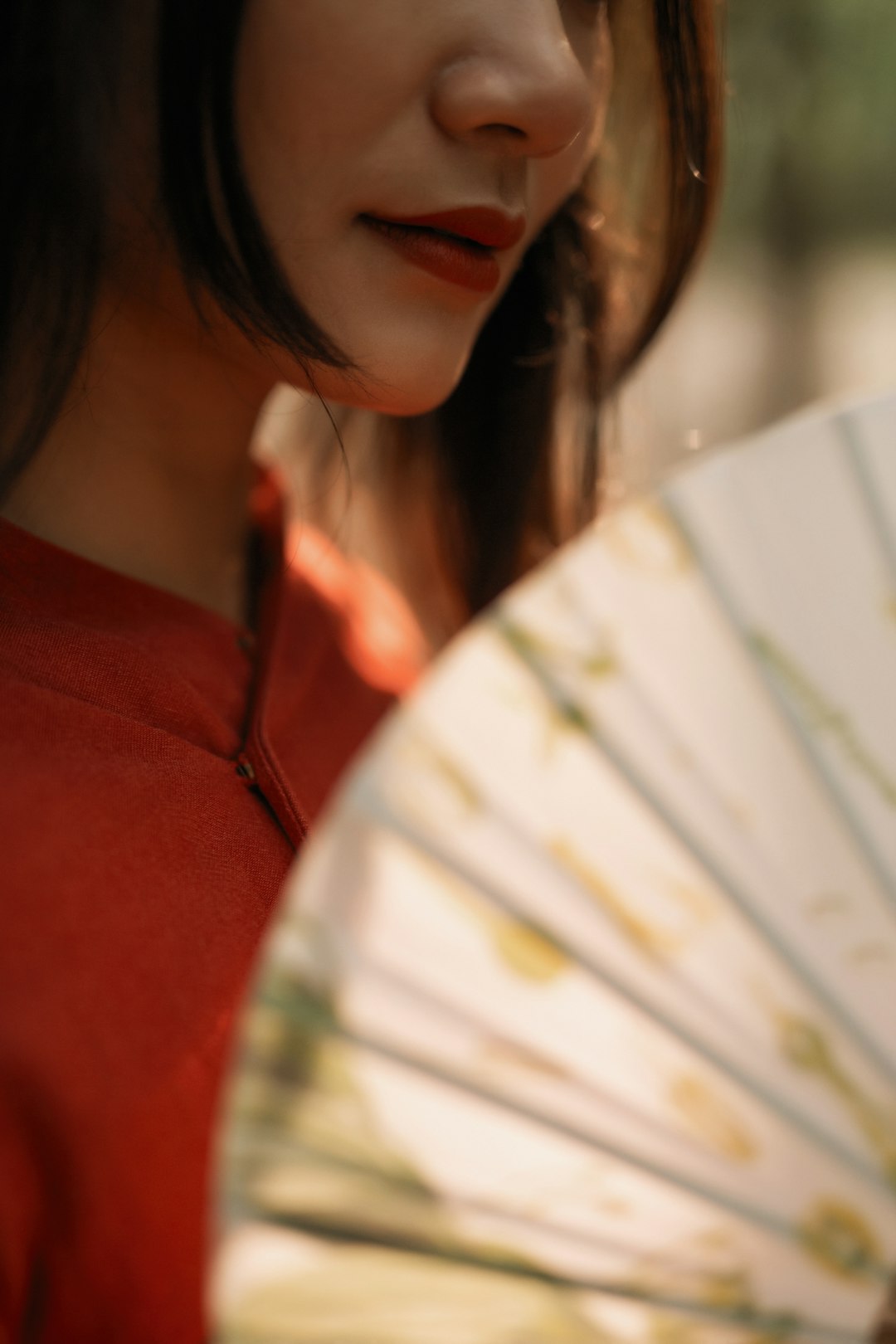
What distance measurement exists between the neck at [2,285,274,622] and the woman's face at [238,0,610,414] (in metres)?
0.10

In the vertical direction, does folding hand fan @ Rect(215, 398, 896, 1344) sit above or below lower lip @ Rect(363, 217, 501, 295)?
below

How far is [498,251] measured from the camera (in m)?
0.60

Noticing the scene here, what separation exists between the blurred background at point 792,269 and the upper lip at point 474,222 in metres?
1.55

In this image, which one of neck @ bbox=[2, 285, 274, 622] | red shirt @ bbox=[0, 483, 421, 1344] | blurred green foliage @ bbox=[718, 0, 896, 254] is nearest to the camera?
red shirt @ bbox=[0, 483, 421, 1344]

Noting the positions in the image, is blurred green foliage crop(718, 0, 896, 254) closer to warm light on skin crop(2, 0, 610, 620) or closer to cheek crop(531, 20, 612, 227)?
cheek crop(531, 20, 612, 227)

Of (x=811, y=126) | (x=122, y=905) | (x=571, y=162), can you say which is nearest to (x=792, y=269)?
(x=811, y=126)

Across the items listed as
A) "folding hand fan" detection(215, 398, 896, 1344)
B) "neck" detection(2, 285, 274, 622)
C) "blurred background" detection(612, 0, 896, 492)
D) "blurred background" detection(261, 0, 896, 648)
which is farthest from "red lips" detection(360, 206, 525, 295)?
"blurred background" detection(612, 0, 896, 492)

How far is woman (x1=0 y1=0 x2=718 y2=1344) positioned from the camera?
411 millimetres

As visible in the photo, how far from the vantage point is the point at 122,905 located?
1.49 feet

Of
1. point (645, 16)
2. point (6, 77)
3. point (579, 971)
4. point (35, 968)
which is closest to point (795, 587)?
point (579, 971)

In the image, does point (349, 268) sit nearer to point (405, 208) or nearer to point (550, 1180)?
point (405, 208)

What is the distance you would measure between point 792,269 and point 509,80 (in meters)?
1.97

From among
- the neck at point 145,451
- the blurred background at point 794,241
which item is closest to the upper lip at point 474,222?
the neck at point 145,451

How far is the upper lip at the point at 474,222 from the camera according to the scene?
1.78ft
